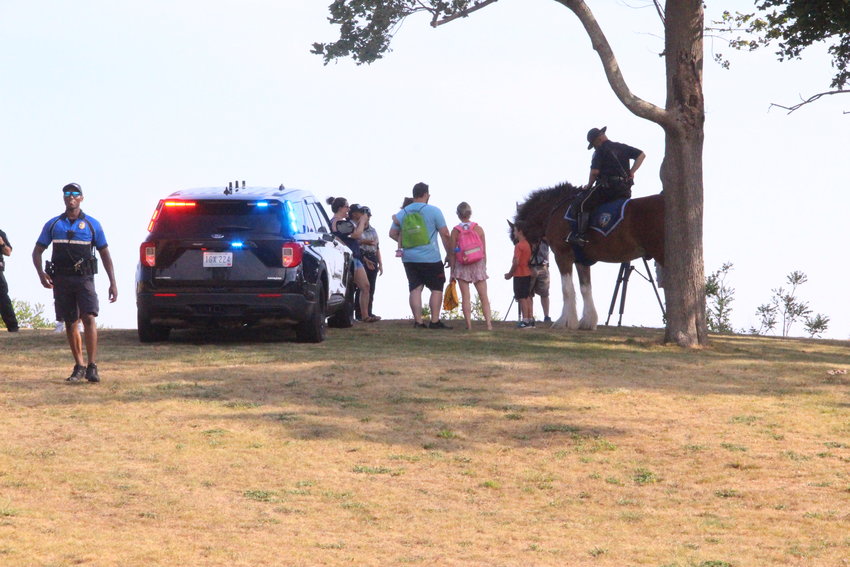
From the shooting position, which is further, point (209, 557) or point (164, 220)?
point (164, 220)

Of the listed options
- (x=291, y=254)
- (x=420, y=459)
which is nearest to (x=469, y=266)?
(x=291, y=254)

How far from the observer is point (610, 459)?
1088 centimetres

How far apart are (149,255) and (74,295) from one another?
290 centimetres

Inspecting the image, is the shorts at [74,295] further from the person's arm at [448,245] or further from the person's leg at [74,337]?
the person's arm at [448,245]

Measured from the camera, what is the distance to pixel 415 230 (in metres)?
19.6

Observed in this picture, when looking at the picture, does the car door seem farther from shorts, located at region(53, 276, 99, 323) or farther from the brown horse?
shorts, located at region(53, 276, 99, 323)

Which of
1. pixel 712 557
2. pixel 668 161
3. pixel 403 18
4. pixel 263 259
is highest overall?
pixel 403 18

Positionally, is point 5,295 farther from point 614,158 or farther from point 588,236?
point 614,158

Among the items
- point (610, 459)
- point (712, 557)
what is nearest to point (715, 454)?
point (610, 459)

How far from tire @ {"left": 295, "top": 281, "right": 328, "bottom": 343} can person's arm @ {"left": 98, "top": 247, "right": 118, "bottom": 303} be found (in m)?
3.76

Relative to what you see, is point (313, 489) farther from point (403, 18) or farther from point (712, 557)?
point (403, 18)

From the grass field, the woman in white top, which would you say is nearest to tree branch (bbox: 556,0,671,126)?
the woman in white top

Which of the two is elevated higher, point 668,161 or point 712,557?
point 668,161

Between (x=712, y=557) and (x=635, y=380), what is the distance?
695cm
